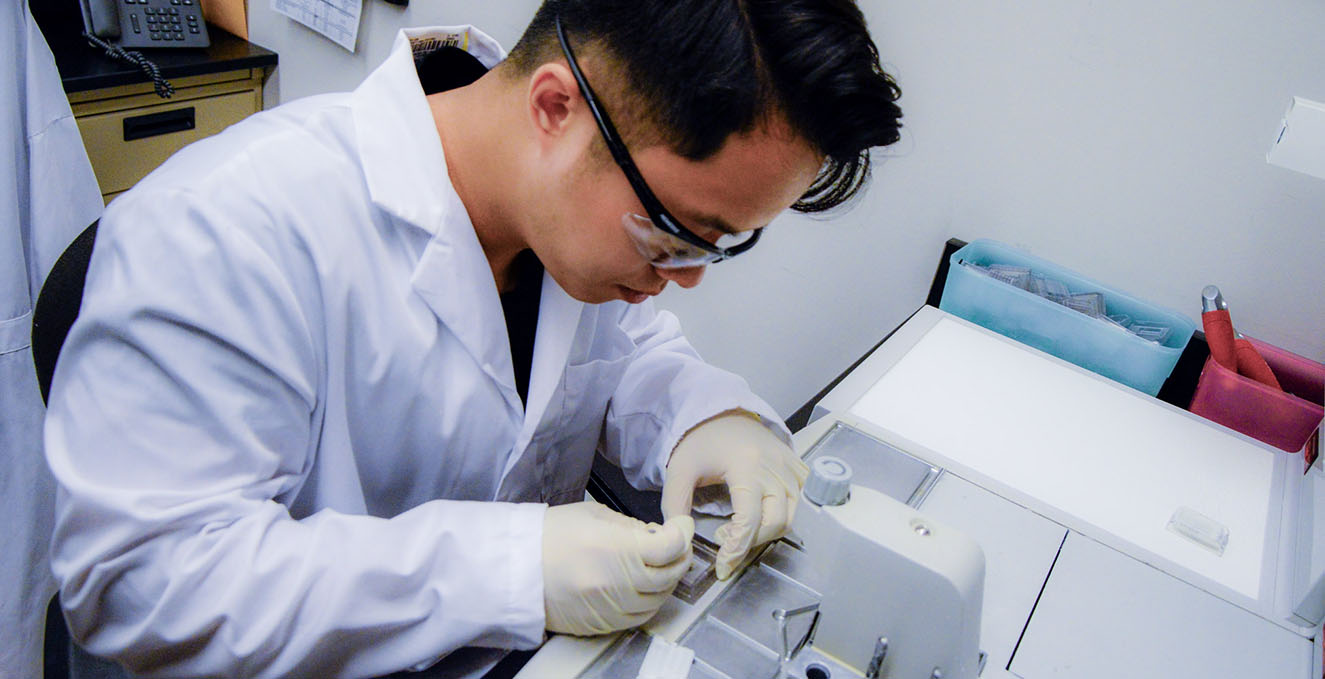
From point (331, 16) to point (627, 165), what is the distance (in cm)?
186

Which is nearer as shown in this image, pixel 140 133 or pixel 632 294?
pixel 632 294

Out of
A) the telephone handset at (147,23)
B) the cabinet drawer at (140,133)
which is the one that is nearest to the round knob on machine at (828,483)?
the cabinet drawer at (140,133)

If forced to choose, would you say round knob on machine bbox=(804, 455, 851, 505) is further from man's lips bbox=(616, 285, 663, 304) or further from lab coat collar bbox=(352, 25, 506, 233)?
lab coat collar bbox=(352, 25, 506, 233)

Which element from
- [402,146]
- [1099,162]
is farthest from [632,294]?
[1099,162]

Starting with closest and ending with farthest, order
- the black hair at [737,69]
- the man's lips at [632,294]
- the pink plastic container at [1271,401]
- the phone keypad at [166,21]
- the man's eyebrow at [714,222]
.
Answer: the black hair at [737,69] < the man's eyebrow at [714,222] < the man's lips at [632,294] < the pink plastic container at [1271,401] < the phone keypad at [166,21]

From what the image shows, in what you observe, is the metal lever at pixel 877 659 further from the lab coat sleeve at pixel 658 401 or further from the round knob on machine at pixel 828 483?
the lab coat sleeve at pixel 658 401

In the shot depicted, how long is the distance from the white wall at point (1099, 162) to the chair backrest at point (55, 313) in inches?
50.2

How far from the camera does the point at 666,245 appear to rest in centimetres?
85

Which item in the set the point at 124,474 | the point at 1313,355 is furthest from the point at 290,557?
the point at 1313,355

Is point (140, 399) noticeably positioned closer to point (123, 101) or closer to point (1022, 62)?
point (1022, 62)

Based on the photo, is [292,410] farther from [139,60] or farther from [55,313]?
[139,60]

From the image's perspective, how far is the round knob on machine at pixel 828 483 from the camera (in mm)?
726

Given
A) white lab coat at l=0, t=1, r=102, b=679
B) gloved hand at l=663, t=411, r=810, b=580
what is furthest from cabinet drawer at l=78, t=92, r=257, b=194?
gloved hand at l=663, t=411, r=810, b=580

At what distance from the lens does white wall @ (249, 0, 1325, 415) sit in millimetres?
1269
